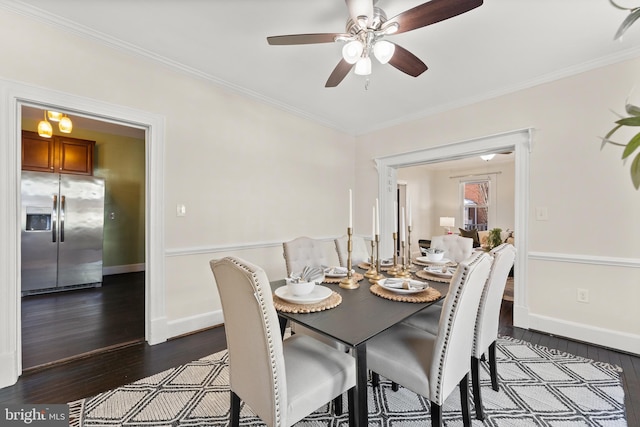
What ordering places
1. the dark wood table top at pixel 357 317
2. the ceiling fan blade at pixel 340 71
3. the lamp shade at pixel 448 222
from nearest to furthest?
the dark wood table top at pixel 357 317 < the ceiling fan blade at pixel 340 71 < the lamp shade at pixel 448 222

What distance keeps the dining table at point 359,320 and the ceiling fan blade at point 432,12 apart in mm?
1567

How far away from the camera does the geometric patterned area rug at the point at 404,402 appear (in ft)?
5.28

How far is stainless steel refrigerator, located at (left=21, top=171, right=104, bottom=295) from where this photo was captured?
12.8 feet

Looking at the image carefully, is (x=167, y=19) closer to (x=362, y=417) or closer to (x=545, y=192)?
(x=362, y=417)

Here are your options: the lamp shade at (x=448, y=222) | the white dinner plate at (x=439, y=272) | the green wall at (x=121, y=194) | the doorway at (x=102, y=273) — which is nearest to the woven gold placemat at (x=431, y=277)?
the white dinner plate at (x=439, y=272)

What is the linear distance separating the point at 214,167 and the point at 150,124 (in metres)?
0.67

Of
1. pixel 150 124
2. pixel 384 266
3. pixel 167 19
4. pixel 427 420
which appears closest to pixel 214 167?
pixel 150 124

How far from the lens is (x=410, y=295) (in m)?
1.63

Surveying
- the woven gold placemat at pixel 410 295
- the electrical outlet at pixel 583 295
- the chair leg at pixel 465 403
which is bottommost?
the chair leg at pixel 465 403

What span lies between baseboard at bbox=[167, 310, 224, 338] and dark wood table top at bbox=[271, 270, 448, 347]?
1.76 meters

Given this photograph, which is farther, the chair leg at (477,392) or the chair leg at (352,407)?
the chair leg at (477,392)

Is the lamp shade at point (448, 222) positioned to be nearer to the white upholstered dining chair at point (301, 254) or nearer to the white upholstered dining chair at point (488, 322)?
the white upholstered dining chair at point (301, 254)

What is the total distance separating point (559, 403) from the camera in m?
1.76

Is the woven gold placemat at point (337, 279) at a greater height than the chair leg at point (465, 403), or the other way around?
the woven gold placemat at point (337, 279)
